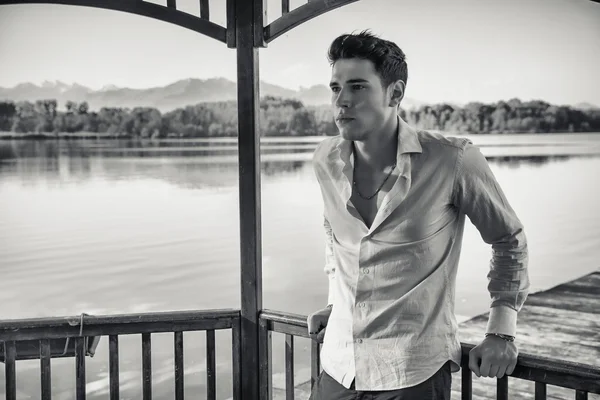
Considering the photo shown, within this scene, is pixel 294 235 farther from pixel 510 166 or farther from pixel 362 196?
pixel 362 196

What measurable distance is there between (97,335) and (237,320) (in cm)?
53

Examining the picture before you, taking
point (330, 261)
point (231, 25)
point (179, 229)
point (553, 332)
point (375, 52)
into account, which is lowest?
point (553, 332)

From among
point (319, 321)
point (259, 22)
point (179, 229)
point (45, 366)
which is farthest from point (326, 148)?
point (179, 229)

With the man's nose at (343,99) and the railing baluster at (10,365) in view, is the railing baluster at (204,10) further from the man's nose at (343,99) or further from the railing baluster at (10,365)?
the railing baluster at (10,365)

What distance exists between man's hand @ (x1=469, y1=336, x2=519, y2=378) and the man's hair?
721 millimetres

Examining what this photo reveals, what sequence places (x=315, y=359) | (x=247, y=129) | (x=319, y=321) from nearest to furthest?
(x=319, y=321), (x=315, y=359), (x=247, y=129)

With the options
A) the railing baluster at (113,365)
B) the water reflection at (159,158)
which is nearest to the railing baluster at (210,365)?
the railing baluster at (113,365)

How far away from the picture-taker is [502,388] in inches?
72.6

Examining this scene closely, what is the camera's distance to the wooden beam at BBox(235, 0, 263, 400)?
8.21ft

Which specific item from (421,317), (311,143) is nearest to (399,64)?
(421,317)

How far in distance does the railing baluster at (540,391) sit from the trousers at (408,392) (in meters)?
0.30

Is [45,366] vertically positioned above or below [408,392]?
below

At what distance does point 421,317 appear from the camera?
5.27 ft

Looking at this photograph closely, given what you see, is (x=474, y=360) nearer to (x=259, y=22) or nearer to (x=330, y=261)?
(x=330, y=261)
